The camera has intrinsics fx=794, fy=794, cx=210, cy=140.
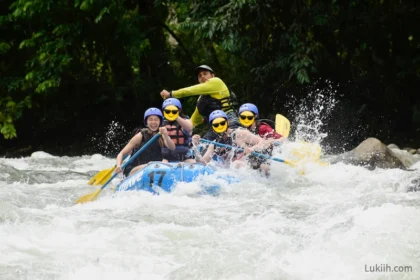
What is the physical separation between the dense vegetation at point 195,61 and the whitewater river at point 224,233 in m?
5.43

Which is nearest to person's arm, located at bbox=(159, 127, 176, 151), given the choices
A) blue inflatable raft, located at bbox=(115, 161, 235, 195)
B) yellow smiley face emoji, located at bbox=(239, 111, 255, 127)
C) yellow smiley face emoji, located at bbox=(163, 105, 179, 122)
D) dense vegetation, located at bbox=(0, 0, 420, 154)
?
yellow smiley face emoji, located at bbox=(163, 105, 179, 122)

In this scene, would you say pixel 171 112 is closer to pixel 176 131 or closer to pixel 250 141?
pixel 176 131

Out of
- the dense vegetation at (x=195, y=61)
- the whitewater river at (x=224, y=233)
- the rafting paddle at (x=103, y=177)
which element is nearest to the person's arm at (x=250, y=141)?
the whitewater river at (x=224, y=233)

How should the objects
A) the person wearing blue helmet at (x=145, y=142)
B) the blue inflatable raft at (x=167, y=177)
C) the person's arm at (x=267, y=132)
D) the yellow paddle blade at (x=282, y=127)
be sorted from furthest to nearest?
the yellow paddle blade at (x=282, y=127) → the person's arm at (x=267, y=132) → the person wearing blue helmet at (x=145, y=142) → the blue inflatable raft at (x=167, y=177)

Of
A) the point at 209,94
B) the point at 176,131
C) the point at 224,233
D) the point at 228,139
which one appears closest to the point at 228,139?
the point at 228,139

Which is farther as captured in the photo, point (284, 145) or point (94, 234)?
point (284, 145)

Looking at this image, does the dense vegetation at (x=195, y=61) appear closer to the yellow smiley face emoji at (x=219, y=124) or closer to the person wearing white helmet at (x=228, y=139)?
the person wearing white helmet at (x=228, y=139)

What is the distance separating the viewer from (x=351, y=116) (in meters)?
14.5

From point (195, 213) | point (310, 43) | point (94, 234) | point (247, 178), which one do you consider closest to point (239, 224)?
point (195, 213)

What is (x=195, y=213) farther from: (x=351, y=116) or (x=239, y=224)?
(x=351, y=116)

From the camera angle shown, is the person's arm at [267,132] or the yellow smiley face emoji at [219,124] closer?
the yellow smiley face emoji at [219,124]

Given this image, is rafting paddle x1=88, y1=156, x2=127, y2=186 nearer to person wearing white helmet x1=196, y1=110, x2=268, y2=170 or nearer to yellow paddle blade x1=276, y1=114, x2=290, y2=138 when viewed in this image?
person wearing white helmet x1=196, y1=110, x2=268, y2=170

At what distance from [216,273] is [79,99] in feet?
39.8

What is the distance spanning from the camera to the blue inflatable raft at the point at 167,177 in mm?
8242
